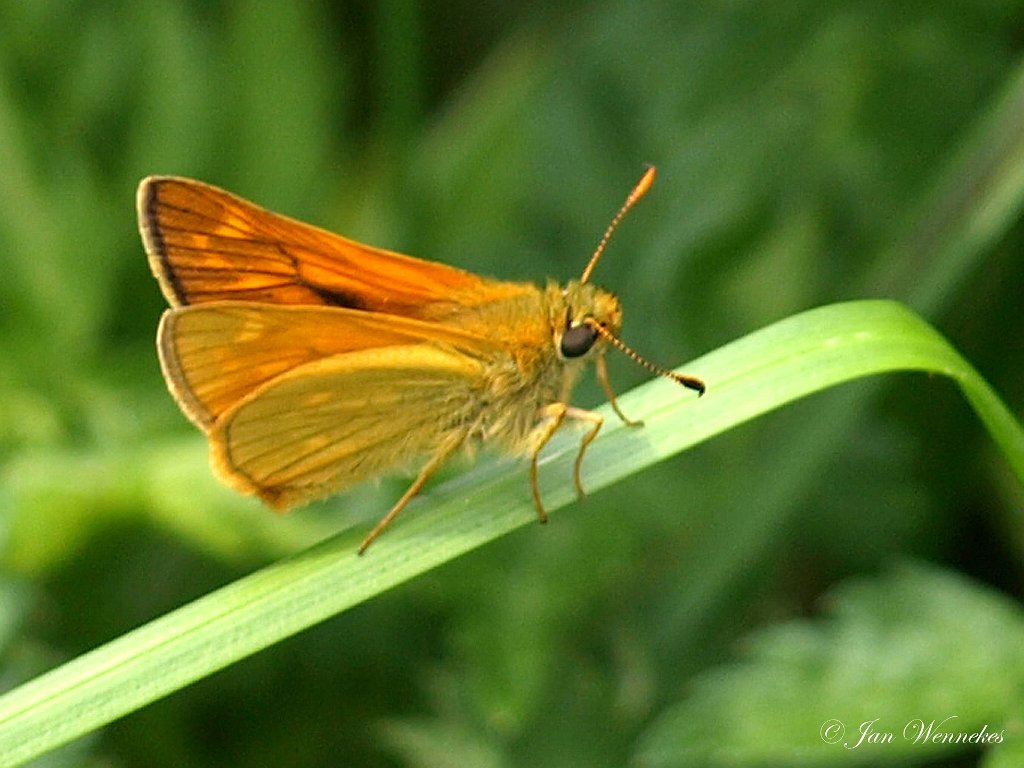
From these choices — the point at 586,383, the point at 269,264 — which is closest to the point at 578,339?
the point at 269,264

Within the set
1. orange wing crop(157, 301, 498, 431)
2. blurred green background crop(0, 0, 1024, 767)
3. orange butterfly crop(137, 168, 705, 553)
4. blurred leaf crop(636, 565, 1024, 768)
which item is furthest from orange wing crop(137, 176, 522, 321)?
blurred leaf crop(636, 565, 1024, 768)

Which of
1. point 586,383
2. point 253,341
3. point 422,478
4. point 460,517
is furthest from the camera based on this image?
point 586,383

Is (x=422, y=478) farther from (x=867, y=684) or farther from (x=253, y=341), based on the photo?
(x=867, y=684)

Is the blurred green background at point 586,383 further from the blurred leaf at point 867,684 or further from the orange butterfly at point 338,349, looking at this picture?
the orange butterfly at point 338,349

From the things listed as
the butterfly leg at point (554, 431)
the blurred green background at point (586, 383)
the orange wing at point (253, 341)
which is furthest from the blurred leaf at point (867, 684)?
the orange wing at point (253, 341)

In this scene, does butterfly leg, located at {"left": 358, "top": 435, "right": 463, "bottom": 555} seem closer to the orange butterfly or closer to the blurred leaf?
the orange butterfly

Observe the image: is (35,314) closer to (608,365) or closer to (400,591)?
(400,591)

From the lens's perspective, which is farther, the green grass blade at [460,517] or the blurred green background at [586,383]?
the blurred green background at [586,383]
